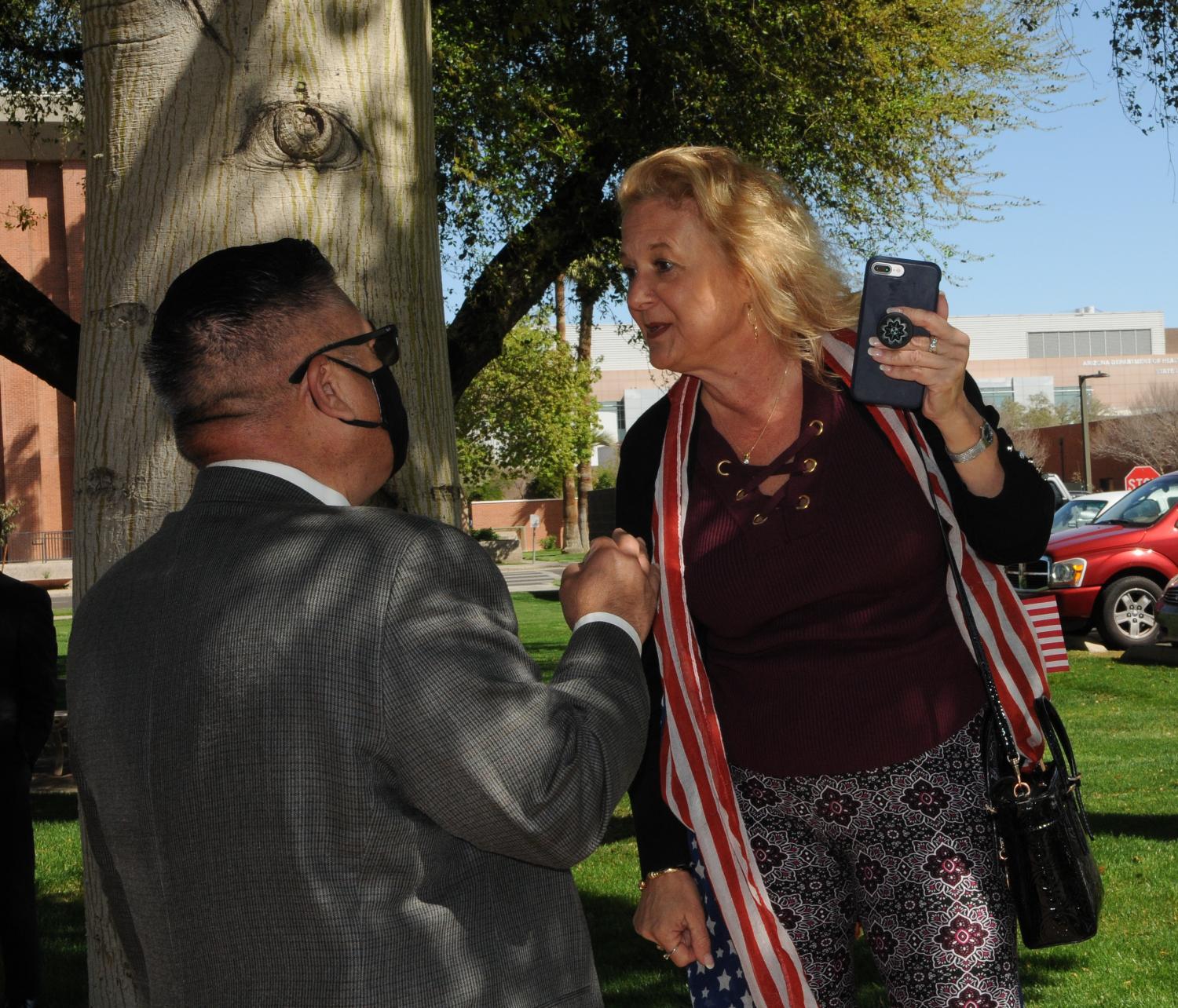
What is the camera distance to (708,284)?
271 centimetres

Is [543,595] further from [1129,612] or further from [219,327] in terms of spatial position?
[219,327]

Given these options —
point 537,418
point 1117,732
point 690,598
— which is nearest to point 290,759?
point 690,598

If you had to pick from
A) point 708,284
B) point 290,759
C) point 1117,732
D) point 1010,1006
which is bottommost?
point 1117,732

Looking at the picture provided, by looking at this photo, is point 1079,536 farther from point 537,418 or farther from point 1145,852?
point 537,418

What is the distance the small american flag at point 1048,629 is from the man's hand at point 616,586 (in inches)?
35.2

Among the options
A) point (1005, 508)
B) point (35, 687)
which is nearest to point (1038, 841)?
point (1005, 508)

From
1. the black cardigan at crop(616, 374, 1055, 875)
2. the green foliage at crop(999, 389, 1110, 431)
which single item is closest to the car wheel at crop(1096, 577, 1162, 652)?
the black cardigan at crop(616, 374, 1055, 875)

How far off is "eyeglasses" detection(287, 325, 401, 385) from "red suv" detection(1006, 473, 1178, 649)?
1437 cm

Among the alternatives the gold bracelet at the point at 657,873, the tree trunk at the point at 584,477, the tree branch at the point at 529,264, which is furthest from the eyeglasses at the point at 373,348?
the tree trunk at the point at 584,477

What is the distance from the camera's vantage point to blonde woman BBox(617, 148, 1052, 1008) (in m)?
2.41

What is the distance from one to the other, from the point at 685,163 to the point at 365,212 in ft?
2.22

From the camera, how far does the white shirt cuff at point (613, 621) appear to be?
76.2 inches

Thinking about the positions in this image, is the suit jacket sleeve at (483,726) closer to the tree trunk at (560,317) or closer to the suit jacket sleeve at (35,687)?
the suit jacket sleeve at (35,687)

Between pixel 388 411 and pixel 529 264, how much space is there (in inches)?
314
